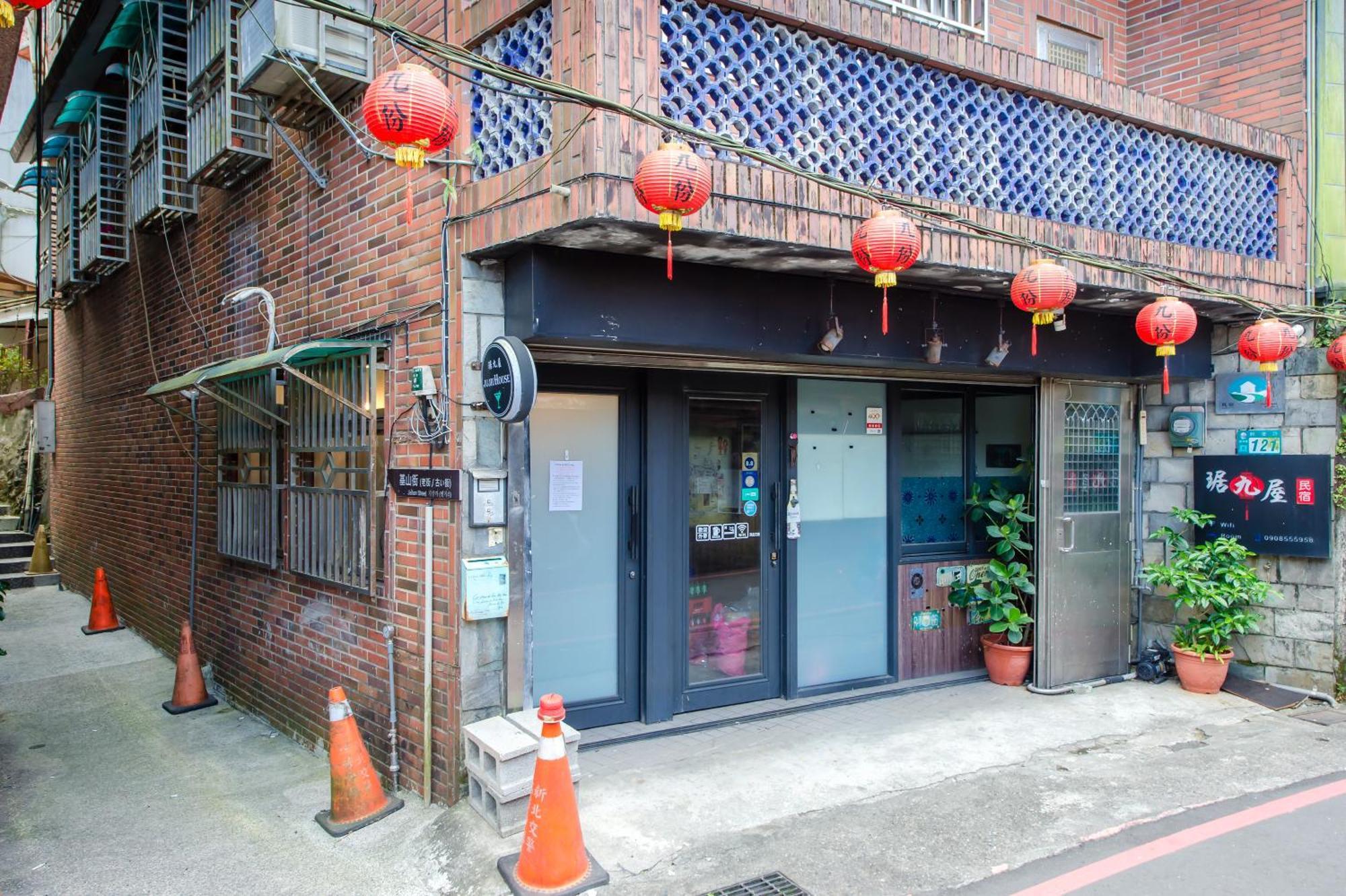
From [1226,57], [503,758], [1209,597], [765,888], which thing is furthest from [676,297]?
[1226,57]

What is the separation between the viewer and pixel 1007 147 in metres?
6.03

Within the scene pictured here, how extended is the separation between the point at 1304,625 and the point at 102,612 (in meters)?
12.8

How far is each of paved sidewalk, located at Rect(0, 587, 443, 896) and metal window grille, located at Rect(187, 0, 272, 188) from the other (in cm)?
469

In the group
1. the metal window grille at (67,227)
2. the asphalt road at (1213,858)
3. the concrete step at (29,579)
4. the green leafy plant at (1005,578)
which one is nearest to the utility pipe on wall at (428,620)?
the asphalt road at (1213,858)

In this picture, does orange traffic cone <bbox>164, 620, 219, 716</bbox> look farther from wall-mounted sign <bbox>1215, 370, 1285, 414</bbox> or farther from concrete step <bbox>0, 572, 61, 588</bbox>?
wall-mounted sign <bbox>1215, 370, 1285, 414</bbox>

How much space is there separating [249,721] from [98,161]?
21.4 ft

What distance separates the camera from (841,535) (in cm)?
721

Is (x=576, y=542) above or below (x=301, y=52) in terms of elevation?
below

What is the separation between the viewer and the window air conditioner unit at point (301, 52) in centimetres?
550

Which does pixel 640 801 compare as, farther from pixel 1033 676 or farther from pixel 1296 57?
pixel 1296 57

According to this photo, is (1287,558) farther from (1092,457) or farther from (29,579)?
(29,579)

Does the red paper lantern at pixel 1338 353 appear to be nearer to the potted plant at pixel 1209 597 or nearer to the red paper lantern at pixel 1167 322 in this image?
the potted plant at pixel 1209 597

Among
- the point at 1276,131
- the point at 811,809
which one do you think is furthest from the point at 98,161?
the point at 1276,131

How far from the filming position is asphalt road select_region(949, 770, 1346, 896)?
414cm
